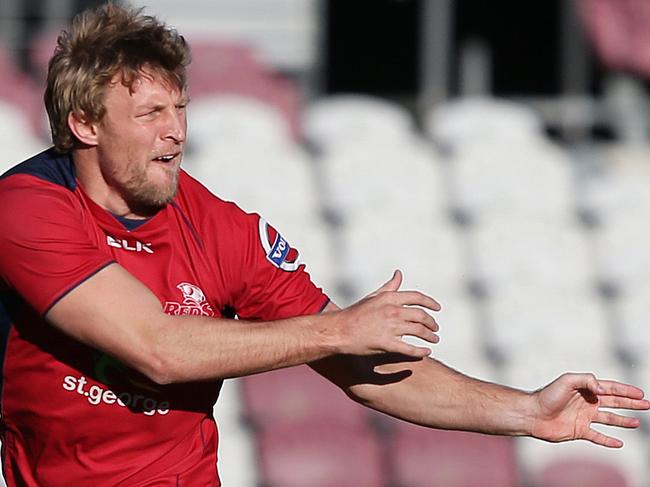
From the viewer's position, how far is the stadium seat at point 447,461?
6.13 m

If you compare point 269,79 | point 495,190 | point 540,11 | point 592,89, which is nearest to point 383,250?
point 495,190

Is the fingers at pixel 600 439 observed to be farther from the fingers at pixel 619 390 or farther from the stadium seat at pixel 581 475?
the stadium seat at pixel 581 475

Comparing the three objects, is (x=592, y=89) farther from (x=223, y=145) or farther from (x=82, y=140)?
(x=82, y=140)

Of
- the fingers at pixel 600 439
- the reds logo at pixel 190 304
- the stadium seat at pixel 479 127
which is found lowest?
the fingers at pixel 600 439

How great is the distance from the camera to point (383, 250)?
23.0 feet

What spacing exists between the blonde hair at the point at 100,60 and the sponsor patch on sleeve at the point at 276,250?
1.34 feet

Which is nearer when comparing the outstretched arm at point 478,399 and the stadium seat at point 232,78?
the outstretched arm at point 478,399

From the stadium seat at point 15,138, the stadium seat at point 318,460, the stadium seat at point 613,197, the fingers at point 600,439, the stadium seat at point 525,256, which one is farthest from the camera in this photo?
the stadium seat at point 613,197

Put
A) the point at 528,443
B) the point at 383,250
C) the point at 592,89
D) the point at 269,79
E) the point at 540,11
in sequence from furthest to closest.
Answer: the point at 540,11 → the point at 592,89 → the point at 269,79 → the point at 383,250 → the point at 528,443

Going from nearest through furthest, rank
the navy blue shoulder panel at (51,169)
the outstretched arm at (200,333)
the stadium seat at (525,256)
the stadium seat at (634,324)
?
the outstretched arm at (200,333), the navy blue shoulder panel at (51,169), the stadium seat at (634,324), the stadium seat at (525,256)

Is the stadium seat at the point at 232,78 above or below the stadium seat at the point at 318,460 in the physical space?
above

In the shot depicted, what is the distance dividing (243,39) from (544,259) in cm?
254

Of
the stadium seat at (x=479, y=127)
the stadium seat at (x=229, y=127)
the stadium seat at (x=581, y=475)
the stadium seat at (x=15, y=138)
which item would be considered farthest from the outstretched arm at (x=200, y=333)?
the stadium seat at (x=479, y=127)

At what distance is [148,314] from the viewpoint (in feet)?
9.05
